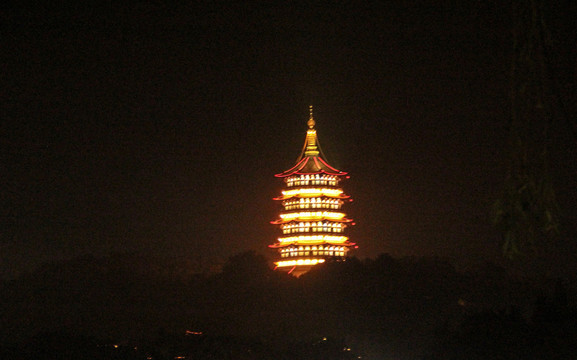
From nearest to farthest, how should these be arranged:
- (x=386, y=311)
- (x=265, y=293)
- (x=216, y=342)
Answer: (x=216, y=342) < (x=386, y=311) < (x=265, y=293)

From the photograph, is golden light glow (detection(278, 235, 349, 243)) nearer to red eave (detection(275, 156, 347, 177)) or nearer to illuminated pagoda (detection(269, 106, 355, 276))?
illuminated pagoda (detection(269, 106, 355, 276))

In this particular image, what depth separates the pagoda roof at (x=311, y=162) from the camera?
5700 centimetres

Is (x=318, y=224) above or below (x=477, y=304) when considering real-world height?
above

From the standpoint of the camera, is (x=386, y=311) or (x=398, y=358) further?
(x=386, y=311)

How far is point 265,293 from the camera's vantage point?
5406cm

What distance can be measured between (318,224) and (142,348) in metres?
15.0

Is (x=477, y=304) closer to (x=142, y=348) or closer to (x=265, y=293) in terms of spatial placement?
(x=265, y=293)

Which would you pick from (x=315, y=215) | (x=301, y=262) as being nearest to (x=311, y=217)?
(x=315, y=215)

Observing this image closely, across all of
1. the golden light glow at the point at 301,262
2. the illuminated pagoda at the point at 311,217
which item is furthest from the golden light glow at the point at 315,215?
the golden light glow at the point at 301,262

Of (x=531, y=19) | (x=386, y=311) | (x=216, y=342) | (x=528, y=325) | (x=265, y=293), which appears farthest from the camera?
(x=265, y=293)

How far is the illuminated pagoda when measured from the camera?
5597 cm

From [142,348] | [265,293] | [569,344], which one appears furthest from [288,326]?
[569,344]

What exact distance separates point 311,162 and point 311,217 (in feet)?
12.2

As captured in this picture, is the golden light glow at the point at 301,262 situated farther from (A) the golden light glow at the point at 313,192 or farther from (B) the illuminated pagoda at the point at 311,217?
(A) the golden light glow at the point at 313,192
